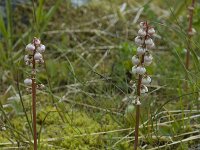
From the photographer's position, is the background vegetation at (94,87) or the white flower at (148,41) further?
the background vegetation at (94,87)

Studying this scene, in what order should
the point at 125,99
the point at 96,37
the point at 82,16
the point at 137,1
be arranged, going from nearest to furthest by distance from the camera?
1. the point at 125,99
2. the point at 96,37
3. the point at 82,16
4. the point at 137,1

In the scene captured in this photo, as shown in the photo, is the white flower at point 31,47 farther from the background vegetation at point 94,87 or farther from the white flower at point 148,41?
the white flower at point 148,41

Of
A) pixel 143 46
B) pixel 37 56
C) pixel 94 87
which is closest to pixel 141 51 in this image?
pixel 143 46

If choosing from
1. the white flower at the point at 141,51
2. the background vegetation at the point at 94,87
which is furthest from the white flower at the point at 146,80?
the background vegetation at the point at 94,87

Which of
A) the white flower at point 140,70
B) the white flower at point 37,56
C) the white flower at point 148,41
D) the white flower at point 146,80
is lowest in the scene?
the white flower at point 146,80

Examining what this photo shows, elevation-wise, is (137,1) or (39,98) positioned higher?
(137,1)

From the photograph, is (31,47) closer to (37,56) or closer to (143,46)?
(37,56)

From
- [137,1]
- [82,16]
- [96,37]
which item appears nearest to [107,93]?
[96,37]

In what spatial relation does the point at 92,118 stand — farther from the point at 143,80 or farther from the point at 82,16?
the point at 82,16
